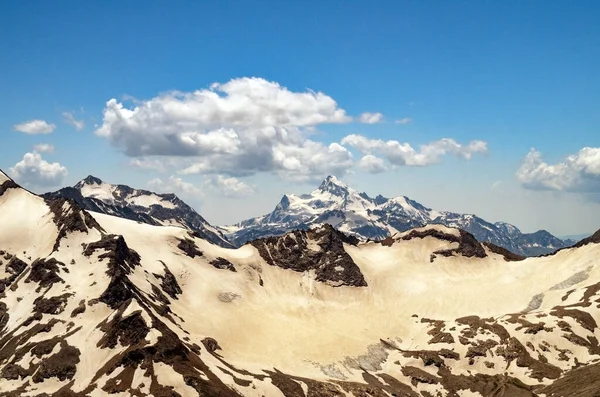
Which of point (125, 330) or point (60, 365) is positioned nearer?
point (60, 365)

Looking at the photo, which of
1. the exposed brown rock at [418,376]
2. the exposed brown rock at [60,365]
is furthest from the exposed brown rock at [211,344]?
the exposed brown rock at [418,376]

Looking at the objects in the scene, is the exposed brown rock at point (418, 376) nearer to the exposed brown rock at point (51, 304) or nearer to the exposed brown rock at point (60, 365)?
the exposed brown rock at point (60, 365)

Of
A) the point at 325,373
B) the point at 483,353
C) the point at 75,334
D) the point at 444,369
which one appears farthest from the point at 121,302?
the point at 483,353

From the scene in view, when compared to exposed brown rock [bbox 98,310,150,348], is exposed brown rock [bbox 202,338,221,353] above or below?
below

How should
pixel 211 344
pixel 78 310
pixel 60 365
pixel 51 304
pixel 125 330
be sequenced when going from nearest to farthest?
pixel 60 365 → pixel 125 330 → pixel 78 310 → pixel 51 304 → pixel 211 344

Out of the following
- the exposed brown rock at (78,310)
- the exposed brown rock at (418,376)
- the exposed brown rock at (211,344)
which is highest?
the exposed brown rock at (78,310)

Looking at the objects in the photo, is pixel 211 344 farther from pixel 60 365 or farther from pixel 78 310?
pixel 60 365

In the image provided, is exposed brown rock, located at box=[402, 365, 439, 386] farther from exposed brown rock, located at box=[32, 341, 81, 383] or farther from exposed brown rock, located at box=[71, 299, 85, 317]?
exposed brown rock, located at box=[71, 299, 85, 317]

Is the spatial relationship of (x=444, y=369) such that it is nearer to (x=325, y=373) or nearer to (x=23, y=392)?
(x=325, y=373)

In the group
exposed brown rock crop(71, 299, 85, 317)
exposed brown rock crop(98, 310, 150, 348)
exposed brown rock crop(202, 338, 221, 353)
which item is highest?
exposed brown rock crop(71, 299, 85, 317)

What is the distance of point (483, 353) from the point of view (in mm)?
197500

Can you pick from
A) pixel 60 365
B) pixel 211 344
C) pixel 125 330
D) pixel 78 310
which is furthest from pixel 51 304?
pixel 211 344

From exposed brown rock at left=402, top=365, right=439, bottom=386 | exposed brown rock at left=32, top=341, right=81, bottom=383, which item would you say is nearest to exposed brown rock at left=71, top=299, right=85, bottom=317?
exposed brown rock at left=32, top=341, right=81, bottom=383

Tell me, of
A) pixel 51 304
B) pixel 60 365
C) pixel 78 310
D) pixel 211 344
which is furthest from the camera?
pixel 211 344
